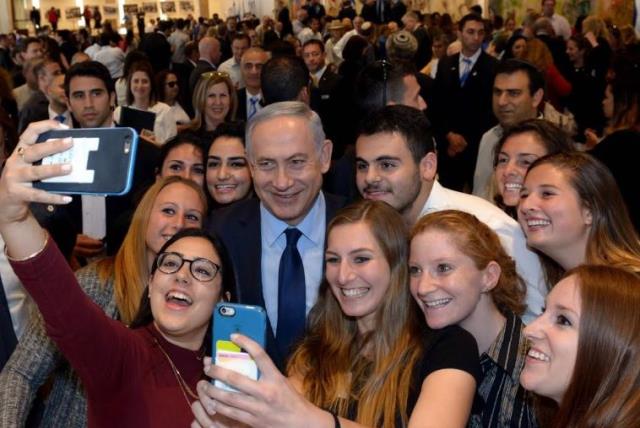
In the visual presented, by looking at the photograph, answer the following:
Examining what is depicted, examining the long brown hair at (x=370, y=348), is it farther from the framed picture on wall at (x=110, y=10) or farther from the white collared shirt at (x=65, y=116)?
the framed picture on wall at (x=110, y=10)

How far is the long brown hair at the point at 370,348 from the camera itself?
7.04 ft

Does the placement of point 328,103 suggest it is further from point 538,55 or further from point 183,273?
point 183,273

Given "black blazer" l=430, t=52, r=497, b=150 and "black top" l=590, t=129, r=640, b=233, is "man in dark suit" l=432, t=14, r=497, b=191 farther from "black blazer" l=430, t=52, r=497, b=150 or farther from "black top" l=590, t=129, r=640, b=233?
"black top" l=590, t=129, r=640, b=233

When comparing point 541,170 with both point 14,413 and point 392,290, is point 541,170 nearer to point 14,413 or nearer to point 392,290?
point 392,290

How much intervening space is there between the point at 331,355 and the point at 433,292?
0.34 m

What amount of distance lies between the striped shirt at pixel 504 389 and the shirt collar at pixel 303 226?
832 mm

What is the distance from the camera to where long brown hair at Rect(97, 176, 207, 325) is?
2.65 m

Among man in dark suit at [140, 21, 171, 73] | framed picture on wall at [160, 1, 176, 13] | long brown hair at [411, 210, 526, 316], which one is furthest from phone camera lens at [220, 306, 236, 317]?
framed picture on wall at [160, 1, 176, 13]

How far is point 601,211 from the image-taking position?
277 cm

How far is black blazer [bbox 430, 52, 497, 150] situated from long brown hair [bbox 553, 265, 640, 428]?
15.1 feet

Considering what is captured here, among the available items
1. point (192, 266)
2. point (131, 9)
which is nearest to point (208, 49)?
point (192, 266)

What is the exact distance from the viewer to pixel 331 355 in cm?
235

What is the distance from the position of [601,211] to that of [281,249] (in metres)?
1.11

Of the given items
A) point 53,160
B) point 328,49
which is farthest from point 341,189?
point 328,49
